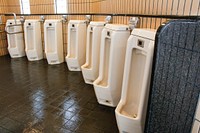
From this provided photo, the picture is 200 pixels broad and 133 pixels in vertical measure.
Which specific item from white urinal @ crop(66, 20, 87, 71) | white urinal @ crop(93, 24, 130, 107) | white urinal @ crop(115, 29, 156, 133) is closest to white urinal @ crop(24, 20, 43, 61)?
white urinal @ crop(66, 20, 87, 71)

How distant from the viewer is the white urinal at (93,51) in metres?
2.40

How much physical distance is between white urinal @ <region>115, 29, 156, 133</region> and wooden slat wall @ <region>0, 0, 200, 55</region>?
0.31m

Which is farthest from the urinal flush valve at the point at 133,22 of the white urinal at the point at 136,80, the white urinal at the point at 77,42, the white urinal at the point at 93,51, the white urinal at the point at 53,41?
the white urinal at the point at 53,41

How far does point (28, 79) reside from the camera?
9.23 ft

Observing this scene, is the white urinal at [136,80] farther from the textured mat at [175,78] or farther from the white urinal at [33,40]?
the white urinal at [33,40]

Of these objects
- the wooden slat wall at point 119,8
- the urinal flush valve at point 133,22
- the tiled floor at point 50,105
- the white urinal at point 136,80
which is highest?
the wooden slat wall at point 119,8

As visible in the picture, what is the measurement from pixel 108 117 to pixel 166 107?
984mm

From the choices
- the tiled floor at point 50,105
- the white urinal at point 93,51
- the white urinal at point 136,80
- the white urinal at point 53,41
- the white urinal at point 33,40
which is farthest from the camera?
the white urinal at point 33,40

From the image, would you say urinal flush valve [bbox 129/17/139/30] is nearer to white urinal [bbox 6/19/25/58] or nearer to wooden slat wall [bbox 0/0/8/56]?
white urinal [bbox 6/19/25/58]

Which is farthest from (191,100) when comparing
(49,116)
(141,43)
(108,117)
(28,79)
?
(28,79)

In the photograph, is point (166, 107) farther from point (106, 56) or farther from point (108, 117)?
point (106, 56)

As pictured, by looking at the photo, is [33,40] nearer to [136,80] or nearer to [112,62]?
[112,62]

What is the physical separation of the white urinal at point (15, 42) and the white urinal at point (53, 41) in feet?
2.97

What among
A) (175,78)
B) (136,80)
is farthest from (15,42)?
(175,78)
